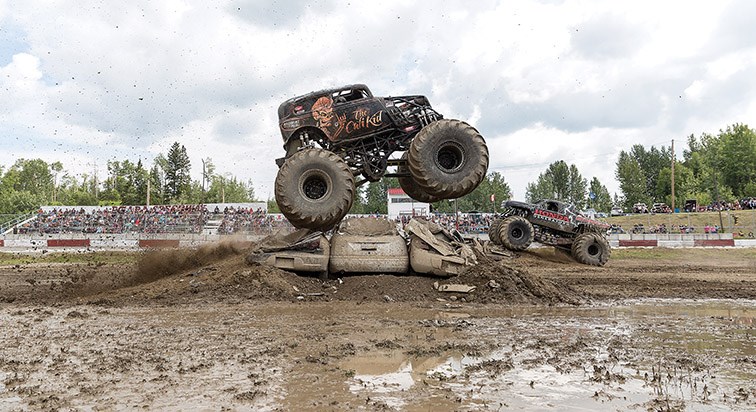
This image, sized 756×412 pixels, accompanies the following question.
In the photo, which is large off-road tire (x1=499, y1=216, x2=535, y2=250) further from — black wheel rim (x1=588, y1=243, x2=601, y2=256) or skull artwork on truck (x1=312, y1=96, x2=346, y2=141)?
skull artwork on truck (x1=312, y1=96, x2=346, y2=141)

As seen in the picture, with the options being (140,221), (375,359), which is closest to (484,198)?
(140,221)

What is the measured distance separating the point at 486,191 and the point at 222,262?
279 feet

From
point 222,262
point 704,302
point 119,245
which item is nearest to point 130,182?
point 119,245

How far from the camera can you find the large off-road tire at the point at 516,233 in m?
20.0

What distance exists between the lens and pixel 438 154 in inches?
419

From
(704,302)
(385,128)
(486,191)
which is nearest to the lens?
(704,302)

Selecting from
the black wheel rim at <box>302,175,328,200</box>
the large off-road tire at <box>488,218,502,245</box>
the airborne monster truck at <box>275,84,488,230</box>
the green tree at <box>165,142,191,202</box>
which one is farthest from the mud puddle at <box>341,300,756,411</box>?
the green tree at <box>165,142,191,202</box>

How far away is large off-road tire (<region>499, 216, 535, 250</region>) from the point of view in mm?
20016

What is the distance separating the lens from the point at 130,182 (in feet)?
267

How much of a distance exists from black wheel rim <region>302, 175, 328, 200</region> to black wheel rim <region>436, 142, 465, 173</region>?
7.81 ft

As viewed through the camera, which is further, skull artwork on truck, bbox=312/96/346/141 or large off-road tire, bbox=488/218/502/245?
large off-road tire, bbox=488/218/502/245

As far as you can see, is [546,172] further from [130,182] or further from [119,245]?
[119,245]

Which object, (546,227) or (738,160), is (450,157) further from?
(738,160)

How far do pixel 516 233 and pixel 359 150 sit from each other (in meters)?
11.0
